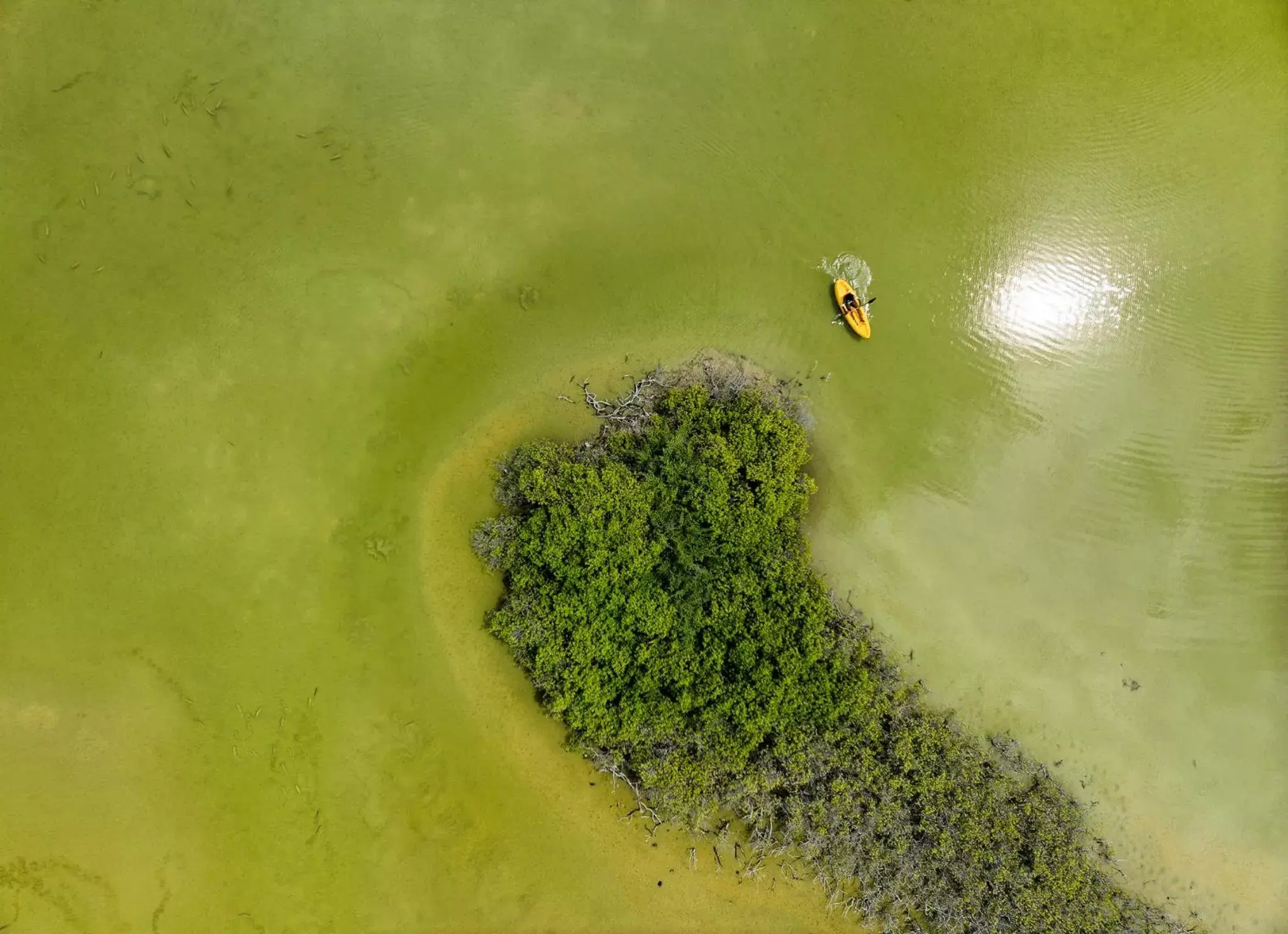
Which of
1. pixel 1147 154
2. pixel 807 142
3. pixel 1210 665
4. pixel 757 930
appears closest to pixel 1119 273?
pixel 1147 154

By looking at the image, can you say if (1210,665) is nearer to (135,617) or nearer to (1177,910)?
(1177,910)

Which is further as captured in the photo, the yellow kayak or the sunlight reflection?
the sunlight reflection

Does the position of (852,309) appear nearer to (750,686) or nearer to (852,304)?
(852,304)

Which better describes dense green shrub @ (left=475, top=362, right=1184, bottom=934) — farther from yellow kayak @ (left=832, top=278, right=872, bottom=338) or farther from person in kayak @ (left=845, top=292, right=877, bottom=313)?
person in kayak @ (left=845, top=292, right=877, bottom=313)

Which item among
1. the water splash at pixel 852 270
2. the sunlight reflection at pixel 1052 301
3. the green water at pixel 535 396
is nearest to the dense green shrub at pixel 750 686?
the green water at pixel 535 396

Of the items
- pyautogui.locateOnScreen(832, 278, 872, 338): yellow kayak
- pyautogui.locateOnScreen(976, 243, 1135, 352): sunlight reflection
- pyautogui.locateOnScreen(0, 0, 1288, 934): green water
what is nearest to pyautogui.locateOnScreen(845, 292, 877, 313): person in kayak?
pyautogui.locateOnScreen(832, 278, 872, 338): yellow kayak

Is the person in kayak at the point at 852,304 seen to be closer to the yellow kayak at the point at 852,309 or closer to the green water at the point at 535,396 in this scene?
the yellow kayak at the point at 852,309

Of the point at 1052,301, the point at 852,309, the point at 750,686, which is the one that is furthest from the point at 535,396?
the point at 1052,301
